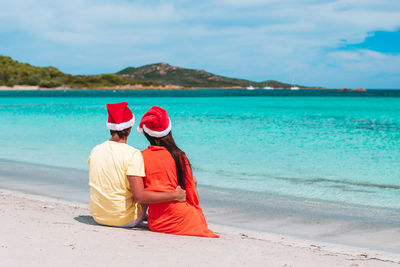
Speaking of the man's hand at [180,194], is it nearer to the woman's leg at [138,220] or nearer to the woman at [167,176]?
the woman at [167,176]

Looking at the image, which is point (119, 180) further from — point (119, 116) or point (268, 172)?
point (268, 172)

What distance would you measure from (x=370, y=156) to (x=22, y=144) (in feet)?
43.0

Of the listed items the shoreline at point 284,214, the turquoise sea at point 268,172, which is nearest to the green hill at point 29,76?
the turquoise sea at point 268,172

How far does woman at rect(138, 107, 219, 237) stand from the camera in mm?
4016

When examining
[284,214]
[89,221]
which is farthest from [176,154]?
[284,214]

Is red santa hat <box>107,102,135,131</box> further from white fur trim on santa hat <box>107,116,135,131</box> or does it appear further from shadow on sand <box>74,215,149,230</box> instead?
shadow on sand <box>74,215,149,230</box>

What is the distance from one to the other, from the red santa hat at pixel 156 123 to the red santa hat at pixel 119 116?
6.3 inches

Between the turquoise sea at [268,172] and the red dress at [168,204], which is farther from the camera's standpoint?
the turquoise sea at [268,172]

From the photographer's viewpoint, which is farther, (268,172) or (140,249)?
(268,172)

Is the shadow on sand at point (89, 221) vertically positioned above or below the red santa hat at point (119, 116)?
below

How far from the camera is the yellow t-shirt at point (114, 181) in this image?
404cm

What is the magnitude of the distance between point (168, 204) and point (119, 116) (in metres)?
1.01

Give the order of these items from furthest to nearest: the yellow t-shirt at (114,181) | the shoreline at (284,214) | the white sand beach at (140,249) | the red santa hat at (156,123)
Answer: the shoreline at (284,214)
the yellow t-shirt at (114,181)
the red santa hat at (156,123)
the white sand beach at (140,249)

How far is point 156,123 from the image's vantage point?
395 cm
